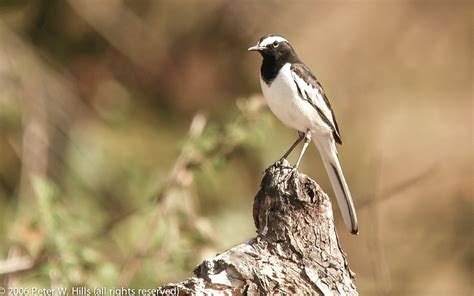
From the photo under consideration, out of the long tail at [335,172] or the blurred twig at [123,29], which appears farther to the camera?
the blurred twig at [123,29]

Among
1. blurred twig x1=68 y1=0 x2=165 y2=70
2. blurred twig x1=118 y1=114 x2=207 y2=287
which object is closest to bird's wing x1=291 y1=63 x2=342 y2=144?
blurred twig x1=118 y1=114 x2=207 y2=287

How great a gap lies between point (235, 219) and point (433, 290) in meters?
2.40

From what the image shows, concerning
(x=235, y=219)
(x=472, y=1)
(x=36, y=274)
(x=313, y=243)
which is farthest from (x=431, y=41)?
(x=313, y=243)

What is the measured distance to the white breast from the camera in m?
5.87

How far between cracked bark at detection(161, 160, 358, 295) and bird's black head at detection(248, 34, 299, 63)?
1993 mm

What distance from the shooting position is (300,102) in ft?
19.5

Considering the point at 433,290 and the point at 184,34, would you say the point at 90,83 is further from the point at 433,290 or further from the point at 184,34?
the point at 433,290

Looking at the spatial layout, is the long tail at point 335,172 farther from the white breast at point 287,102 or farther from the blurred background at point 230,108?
the blurred background at point 230,108

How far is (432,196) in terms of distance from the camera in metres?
10.5

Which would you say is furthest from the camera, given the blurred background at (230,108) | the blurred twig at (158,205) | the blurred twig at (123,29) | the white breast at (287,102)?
the blurred twig at (123,29)

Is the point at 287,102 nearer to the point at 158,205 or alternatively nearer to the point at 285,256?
the point at 158,205

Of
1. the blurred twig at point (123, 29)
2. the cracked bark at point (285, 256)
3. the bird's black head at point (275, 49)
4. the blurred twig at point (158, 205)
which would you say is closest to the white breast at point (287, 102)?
the bird's black head at point (275, 49)

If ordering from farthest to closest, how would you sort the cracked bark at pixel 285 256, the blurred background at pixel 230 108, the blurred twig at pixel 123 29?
the blurred twig at pixel 123 29 → the blurred background at pixel 230 108 → the cracked bark at pixel 285 256

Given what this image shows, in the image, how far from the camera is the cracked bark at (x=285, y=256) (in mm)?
3844
